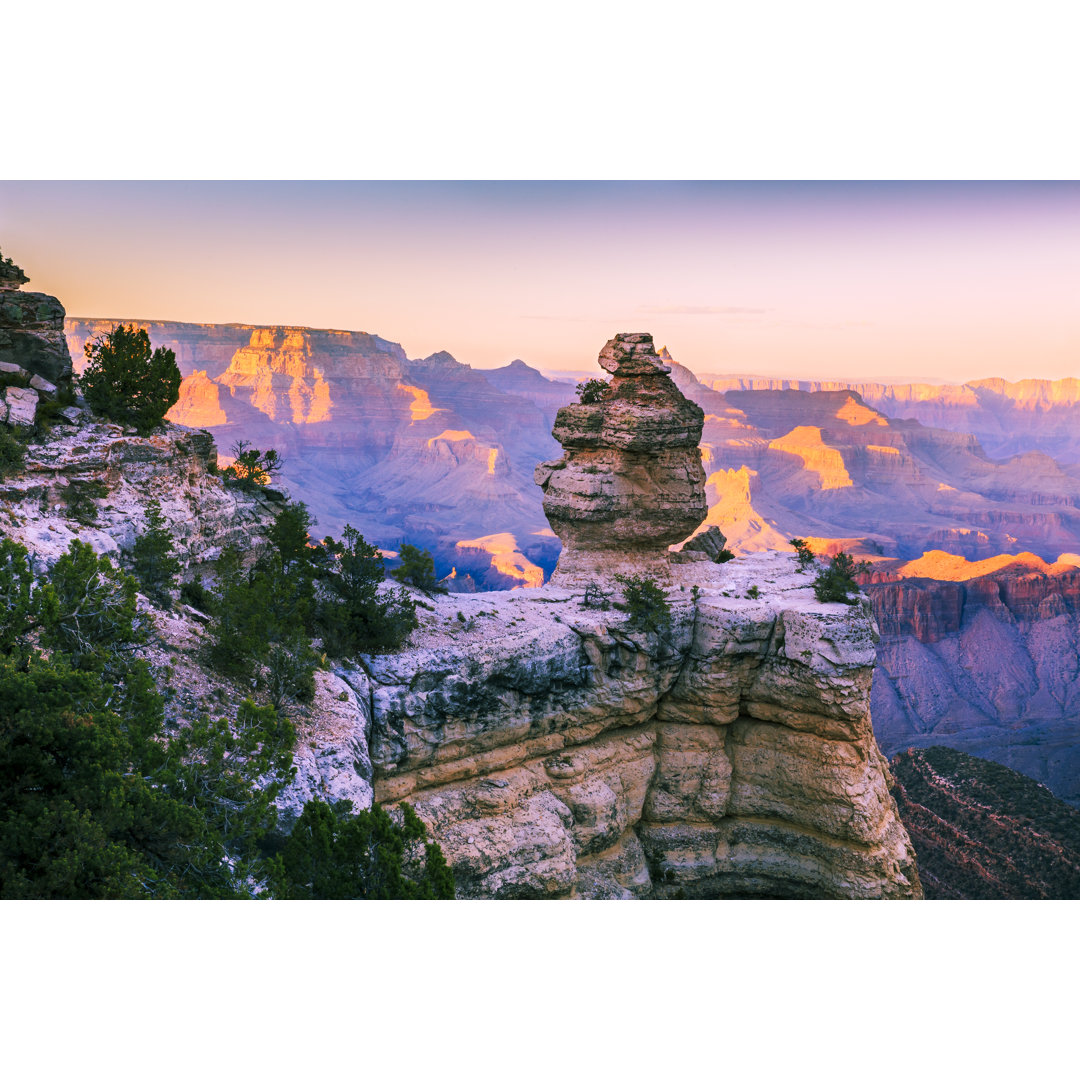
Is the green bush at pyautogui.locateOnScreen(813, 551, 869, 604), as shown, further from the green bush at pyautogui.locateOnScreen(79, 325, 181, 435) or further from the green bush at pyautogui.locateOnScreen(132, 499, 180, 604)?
the green bush at pyautogui.locateOnScreen(79, 325, 181, 435)

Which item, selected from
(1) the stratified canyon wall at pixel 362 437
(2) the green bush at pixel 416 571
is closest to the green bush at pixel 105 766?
(2) the green bush at pixel 416 571

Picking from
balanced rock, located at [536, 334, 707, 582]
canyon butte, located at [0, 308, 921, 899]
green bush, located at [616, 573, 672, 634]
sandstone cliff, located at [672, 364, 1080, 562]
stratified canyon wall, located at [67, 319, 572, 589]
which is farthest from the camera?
sandstone cliff, located at [672, 364, 1080, 562]

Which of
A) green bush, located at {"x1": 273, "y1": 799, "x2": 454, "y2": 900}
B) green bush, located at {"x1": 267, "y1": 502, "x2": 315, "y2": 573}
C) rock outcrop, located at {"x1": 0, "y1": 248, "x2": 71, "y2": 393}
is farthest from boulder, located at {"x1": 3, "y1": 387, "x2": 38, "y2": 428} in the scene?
green bush, located at {"x1": 273, "y1": 799, "x2": 454, "y2": 900}

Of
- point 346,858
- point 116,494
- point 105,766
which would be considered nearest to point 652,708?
point 346,858

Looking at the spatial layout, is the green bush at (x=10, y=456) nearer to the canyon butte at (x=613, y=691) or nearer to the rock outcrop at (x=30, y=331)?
the canyon butte at (x=613, y=691)

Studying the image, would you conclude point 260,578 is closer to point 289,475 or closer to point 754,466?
point 289,475

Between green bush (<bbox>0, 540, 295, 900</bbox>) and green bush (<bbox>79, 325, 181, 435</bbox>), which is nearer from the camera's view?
green bush (<bbox>0, 540, 295, 900</bbox>)

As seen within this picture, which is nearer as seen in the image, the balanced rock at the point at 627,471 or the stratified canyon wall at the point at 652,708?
the stratified canyon wall at the point at 652,708

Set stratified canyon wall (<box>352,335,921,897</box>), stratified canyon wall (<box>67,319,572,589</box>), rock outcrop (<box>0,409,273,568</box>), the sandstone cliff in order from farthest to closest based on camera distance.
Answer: the sandstone cliff → stratified canyon wall (<box>67,319,572,589</box>) → stratified canyon wall (<box>352,335,921,897</box>) → rock outcrop (<box>0,409,273,568</box>)
